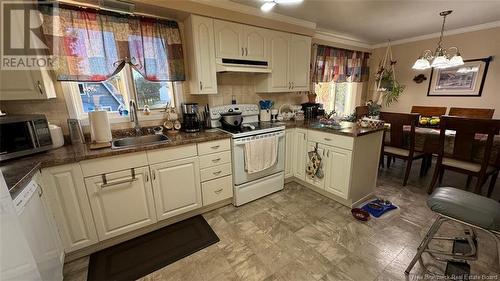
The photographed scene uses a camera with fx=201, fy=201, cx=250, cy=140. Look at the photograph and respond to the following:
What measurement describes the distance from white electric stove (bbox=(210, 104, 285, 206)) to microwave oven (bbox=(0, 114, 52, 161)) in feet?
4.97

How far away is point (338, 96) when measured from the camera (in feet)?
14.9

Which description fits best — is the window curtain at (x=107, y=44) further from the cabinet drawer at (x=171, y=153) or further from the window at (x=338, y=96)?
the window at (x=338, y=96)

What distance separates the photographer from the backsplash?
5.97 ft

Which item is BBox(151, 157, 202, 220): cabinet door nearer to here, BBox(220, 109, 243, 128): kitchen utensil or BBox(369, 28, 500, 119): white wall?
BBox(220, 109, 243, 128): kitchen utensil

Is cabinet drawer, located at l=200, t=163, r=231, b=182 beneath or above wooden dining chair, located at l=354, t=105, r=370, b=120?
beneath

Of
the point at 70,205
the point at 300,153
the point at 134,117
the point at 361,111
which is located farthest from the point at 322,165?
the point at 70,205

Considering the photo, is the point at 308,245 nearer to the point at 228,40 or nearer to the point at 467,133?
the point at 467,133

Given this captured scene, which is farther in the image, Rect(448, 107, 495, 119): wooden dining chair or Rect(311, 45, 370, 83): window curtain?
Rect(311, 45, 370, 83): window curtain

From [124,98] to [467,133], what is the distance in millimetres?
3889

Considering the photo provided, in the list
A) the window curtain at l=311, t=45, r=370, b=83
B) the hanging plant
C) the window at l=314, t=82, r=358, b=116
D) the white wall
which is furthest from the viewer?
the hanging plant

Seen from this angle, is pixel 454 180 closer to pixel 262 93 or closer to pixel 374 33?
pixel 374 33

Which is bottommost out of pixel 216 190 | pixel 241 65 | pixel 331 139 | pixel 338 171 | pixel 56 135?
pixel 216 190

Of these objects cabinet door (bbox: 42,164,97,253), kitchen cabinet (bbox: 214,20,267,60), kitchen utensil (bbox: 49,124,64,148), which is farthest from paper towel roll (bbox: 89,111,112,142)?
kitchen cabinet (bbox: 214,20,267,60)

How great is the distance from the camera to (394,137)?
2951 mm
